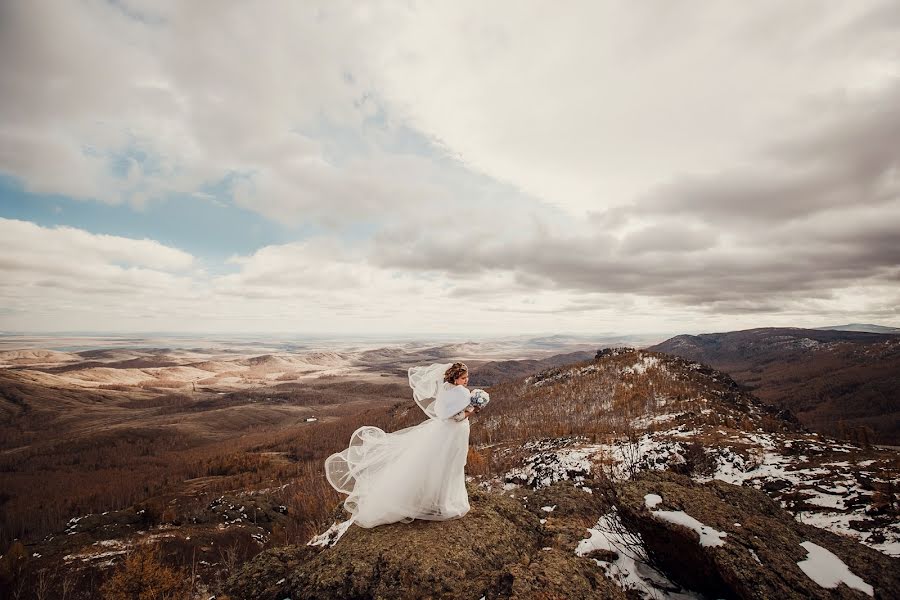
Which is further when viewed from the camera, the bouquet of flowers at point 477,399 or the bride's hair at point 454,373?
the bride's hair at point 454,373

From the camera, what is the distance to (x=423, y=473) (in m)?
7.32

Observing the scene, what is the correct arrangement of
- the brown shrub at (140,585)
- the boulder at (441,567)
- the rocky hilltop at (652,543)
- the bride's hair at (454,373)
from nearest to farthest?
the rocky hilltop at (652,543) < the boulder at (441,567) < the bride's hair at (454,373) < the brown shrub at (140,585)

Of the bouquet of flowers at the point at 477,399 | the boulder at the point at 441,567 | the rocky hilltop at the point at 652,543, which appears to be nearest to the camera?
Result: the rocky hilltop at the point at 652,543

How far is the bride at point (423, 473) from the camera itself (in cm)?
724

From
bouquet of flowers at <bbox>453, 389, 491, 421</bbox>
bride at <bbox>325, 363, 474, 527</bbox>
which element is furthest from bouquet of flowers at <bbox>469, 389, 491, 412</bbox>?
bride at <bbox>325, 363, 474, 527</bbox>

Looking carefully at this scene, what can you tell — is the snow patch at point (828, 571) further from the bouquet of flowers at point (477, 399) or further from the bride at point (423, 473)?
the bride at point (423, 473)

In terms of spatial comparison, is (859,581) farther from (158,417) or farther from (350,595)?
(158,417)

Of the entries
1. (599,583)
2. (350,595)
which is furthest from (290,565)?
(599,583)

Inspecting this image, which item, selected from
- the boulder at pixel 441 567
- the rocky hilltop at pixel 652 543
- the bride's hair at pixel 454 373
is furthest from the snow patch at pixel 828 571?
the bride's hair at pixel 454 373

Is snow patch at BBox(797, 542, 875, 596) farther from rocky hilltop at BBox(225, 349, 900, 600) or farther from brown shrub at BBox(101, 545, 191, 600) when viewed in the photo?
brown shrub at BBox(101, 545, 191, 600)

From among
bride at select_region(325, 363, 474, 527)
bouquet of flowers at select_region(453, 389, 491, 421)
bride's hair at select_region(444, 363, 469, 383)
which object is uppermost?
bride's hair at select_region(444, 363, 469, 383)

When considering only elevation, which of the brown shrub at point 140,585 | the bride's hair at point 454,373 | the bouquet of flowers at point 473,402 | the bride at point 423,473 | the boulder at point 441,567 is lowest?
the brown shrub at point 140,585

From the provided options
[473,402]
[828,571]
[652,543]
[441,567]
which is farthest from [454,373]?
[828,571]

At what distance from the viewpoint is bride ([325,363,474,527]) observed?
7.24 meters
